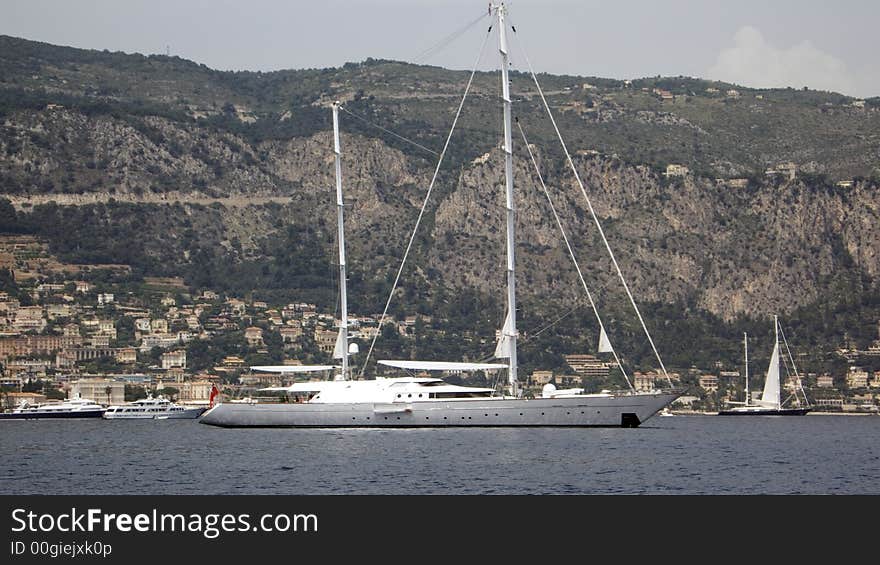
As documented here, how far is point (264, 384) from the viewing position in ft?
585

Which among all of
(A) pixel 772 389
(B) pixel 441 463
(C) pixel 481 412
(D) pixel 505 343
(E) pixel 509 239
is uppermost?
(E) pixel 509 239

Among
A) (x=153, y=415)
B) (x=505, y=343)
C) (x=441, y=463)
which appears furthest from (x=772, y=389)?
(x=441, y=463)

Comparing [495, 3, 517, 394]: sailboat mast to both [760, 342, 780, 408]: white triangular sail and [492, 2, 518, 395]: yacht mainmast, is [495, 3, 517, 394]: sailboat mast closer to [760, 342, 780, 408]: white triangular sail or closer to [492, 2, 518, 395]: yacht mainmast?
[492, 2, 518, 395]: yacht mainmast

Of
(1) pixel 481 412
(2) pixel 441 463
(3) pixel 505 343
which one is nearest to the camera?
(2) pixel 441 463

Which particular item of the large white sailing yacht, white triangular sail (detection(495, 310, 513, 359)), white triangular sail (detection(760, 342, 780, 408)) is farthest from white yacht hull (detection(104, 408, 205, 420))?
white triangular sail (detection(495, 310, 513, 359))

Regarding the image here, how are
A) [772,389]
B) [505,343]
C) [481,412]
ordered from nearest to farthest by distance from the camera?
[481,412], [505,343], [772,389]

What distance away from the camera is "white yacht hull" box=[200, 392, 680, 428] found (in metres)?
86.4

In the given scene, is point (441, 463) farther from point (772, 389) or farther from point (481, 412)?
Answer: point (772, 389)

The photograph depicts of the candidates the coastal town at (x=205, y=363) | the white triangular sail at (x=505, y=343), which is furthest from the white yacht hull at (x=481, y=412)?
the coastal town at (x=205, y=363)

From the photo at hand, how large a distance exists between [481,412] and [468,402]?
86cm

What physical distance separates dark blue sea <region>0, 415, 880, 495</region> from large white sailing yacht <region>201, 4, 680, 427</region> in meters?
0.85

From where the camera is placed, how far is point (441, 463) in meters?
69.2
